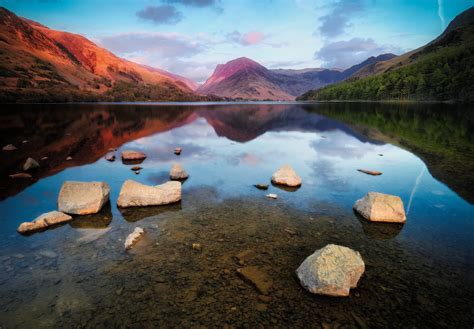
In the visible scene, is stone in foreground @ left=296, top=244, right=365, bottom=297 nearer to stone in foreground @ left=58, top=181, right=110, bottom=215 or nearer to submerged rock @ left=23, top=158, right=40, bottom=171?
stone in foreground @ left=58, top=181, right=110, bottom=215

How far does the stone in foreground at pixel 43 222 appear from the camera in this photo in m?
12.7

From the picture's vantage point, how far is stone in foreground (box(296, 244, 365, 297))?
8.51m

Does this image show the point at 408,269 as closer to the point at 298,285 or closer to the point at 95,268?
the point at 298,285

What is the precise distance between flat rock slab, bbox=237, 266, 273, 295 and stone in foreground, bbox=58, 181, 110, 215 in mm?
9876

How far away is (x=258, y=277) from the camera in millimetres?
9516

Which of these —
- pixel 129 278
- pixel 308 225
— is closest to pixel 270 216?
pixel 308 225

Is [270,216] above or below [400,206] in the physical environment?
below

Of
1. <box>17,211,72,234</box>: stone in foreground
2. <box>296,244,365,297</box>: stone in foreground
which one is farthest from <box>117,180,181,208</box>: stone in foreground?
<box>296,244,365,297</box>: stone in foreground

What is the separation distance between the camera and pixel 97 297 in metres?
8.52

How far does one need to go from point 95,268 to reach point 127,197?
6.14 m

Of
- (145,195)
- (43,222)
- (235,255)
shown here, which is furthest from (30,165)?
(235,255)

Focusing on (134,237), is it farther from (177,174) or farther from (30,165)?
(30,165)

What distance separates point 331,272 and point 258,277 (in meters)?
2.63

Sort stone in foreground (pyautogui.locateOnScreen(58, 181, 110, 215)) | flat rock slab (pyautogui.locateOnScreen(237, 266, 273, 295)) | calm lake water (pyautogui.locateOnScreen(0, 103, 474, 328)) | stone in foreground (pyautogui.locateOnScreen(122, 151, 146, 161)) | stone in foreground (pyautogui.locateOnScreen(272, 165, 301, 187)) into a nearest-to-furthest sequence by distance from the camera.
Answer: calm lake water (pyautogui.locateOnScreen(0, 103, 474, 328)), flat rock slab (pyautogui.locateOnScreen(237, 266, 273, 295)), stone in foreground (pyautogui.locateOnScreen(58, 181, 110, 215)), stone in foreground (pyautogui.locateOnScreen(272, 165, 301, 187)), stone in foreground (pyautogui.locateOnScreen(122, 151, 146, 161))
